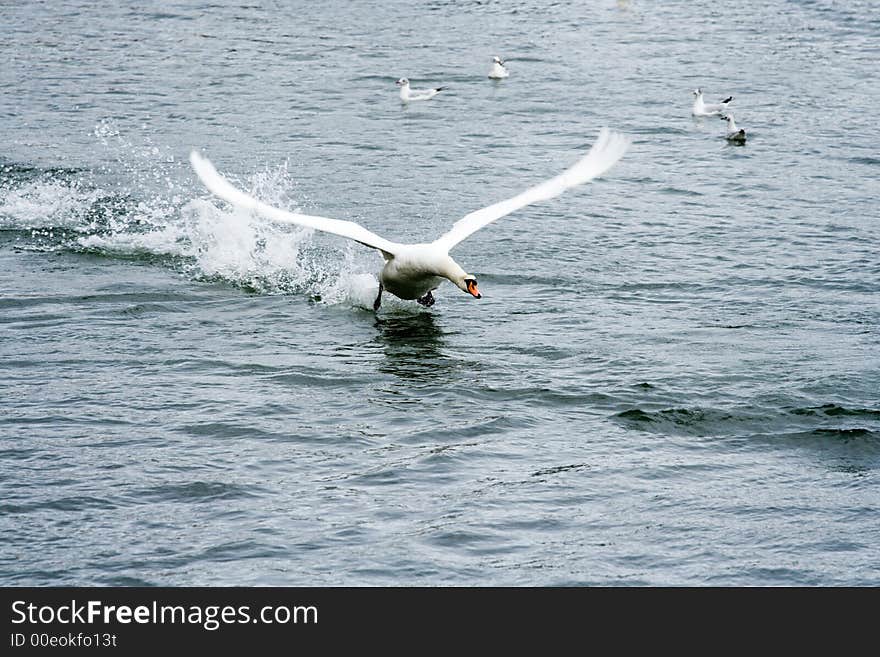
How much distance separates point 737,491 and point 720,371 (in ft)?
10.0

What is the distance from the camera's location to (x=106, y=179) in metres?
21.6

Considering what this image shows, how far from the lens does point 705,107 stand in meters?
26.0

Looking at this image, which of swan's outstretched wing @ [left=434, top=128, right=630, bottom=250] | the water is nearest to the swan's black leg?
the water

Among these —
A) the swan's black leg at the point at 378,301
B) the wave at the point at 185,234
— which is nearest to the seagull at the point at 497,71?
the wave at the point at 185,234

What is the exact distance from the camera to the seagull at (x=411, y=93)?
27.5m

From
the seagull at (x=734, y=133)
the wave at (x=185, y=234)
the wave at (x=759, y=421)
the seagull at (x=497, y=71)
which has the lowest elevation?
the wave at (x=759, y=421)

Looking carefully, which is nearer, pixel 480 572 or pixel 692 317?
pixel 480 572

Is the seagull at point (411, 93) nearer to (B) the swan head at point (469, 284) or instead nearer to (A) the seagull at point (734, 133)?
(A) the seagull at point (734, 133)

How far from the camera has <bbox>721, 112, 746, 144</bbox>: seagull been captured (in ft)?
81.4

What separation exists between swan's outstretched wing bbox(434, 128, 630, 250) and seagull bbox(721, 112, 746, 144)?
965 cm

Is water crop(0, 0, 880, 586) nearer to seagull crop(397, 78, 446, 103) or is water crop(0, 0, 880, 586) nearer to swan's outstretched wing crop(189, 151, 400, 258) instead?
seagull crop(397, 78, 446, 103)

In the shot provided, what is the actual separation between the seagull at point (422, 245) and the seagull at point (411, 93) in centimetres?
1196
